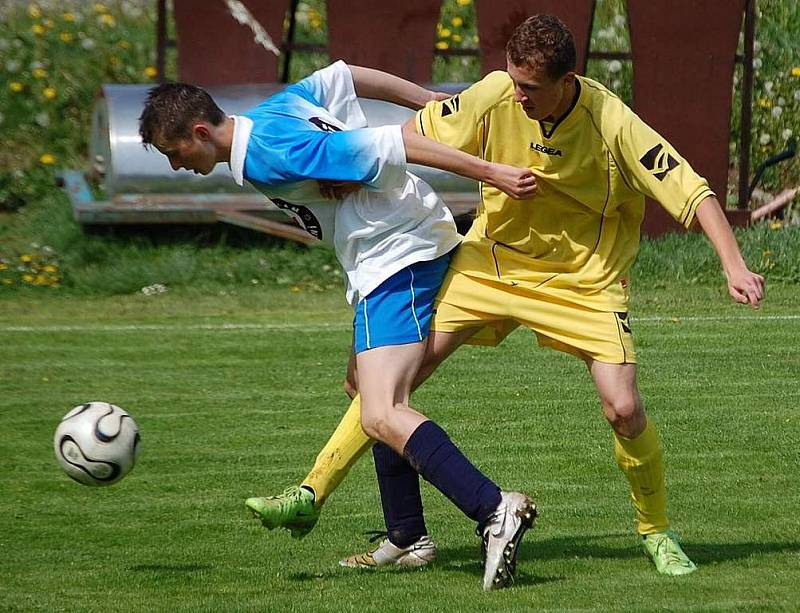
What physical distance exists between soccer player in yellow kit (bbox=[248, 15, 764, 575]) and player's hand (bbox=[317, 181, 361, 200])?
12.8 inches

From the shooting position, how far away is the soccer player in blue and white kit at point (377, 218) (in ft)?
16.0

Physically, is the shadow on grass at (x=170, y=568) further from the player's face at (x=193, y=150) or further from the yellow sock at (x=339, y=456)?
the player's face at (x=193, y=150)

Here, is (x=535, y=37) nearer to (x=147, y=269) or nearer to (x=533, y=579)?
(x=533, y=579)

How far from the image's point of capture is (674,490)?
649cm

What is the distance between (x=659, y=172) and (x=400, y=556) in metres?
1.72

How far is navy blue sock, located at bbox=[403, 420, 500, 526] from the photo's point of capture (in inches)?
192

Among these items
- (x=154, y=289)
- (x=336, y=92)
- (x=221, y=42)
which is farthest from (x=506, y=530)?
(x=221, y=42)

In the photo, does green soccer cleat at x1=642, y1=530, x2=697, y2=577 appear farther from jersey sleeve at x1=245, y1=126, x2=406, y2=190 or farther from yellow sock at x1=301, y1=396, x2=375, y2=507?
jersey sleeve at x1=245, y1=126, x2=406, y2=190

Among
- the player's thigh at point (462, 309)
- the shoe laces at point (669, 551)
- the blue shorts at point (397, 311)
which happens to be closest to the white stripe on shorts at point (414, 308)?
the blue shorts at point (397, 311)

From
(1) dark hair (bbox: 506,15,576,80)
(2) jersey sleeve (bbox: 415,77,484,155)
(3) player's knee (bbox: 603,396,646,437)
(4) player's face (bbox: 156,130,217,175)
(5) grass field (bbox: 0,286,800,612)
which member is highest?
(1) dark hair (bbox: 506,15,576,80)

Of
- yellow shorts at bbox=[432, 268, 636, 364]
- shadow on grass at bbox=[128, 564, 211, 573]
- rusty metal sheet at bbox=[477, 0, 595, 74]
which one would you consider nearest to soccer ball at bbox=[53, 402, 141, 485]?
shadow on grass at bbox=[128, 564, 211, 573]

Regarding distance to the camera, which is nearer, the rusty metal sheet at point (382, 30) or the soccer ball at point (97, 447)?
the soccer ball at point (97, 447)

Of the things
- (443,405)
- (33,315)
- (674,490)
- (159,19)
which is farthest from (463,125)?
(159,19)

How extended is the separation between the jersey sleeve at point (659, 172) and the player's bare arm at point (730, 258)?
0.14 feet
